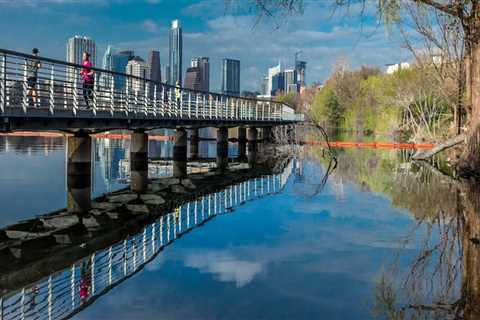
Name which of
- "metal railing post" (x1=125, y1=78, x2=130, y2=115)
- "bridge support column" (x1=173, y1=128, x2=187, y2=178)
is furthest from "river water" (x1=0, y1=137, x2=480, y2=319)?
"bridge support column" (x1=173, y1=128, x2=187, y2=178)

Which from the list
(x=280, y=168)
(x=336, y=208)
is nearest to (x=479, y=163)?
(x=336, y=208)

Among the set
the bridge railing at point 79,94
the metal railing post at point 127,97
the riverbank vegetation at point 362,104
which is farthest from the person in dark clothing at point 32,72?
the riverbank vegetation at point 362,104

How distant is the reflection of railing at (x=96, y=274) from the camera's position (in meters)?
8.12

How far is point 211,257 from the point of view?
11.3 m

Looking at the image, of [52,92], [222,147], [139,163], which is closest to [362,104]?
[222,147]

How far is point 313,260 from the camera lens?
36.1 feet

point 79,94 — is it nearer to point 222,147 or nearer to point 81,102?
point 81,102

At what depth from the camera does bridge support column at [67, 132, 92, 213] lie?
17.2m

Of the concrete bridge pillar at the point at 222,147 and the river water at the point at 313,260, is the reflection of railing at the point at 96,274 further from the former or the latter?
the concrete bridge pillar at the point at 222,147

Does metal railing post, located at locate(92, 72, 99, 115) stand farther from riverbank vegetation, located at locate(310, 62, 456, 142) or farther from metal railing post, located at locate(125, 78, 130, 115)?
riverbank vegetation, located at locate(310, 62, 456, 142)

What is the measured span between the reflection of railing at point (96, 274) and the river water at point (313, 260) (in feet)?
0.62

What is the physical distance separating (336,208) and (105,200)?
828 cm

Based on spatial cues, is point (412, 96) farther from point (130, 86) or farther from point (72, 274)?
point (72, 274)

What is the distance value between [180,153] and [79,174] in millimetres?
14221
